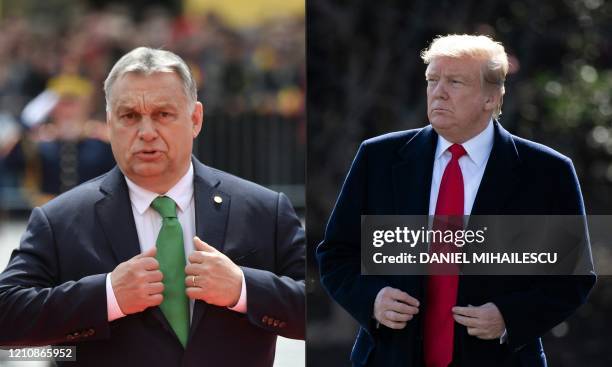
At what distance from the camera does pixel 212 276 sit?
12.2ft

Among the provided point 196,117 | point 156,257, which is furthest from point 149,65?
point 156,257

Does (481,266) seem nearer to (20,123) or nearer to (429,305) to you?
(429,305)

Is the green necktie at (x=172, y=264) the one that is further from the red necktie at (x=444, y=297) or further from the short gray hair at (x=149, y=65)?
the red necktie at (x=444, y=297)

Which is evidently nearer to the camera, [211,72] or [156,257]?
[156,257]

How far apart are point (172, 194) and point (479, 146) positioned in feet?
2.82

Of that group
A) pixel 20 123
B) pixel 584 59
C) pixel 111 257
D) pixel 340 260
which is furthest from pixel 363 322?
pixel 20 123

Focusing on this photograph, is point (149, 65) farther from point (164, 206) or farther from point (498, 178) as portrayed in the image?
point (498, 178)

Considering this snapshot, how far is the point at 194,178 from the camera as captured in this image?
3.78 m

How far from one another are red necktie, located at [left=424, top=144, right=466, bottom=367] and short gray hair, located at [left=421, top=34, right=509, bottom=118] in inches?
8.2

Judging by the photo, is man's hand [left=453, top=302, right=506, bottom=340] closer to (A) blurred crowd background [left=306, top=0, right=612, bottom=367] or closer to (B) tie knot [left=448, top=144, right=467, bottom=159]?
(A) blurred crowd background [left=306, top=0, right=612, bottom=367]

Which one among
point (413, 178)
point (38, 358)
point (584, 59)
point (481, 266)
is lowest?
point (38, 358)

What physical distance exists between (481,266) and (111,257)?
3.35 ft

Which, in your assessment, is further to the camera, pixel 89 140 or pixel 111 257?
pixel 89 140

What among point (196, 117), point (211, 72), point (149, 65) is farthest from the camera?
point (211, 72)
